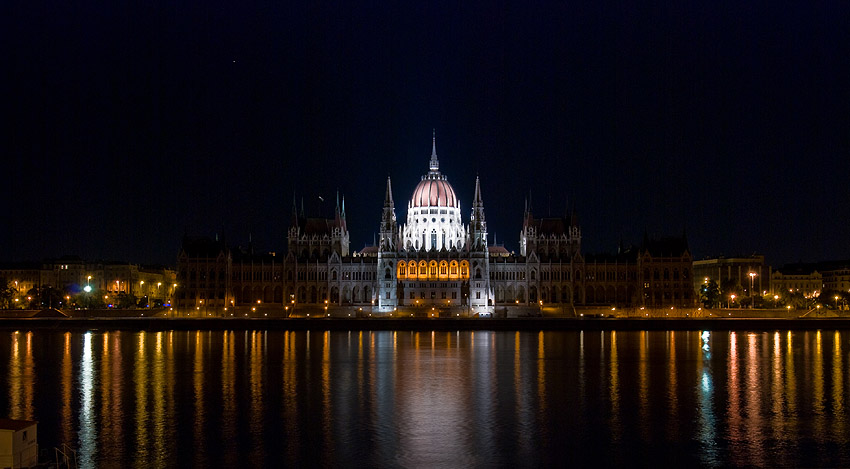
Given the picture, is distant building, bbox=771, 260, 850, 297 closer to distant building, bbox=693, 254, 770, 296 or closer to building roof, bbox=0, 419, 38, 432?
distant building, bbox=693, 254, 770, 296

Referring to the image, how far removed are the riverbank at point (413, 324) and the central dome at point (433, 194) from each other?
173ft

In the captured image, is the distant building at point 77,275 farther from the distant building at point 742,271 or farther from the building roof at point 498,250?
the distant building at point 742,271

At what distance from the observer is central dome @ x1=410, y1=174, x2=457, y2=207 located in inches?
6275

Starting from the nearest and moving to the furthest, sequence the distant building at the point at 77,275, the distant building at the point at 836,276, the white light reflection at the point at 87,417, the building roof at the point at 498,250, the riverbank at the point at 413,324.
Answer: the white light reflection at the point at 87,417 → the riverbank at the point at 413,324 → the building roof at the point at 498,250 → the distant building at the point at 77,275 → the distant building at the point at 836,276

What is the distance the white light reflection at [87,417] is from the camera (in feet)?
104

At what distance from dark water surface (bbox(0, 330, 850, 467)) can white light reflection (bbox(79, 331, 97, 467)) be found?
124 mm

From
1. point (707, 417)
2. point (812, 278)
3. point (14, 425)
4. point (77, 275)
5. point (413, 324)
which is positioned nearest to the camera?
point (14, 425)

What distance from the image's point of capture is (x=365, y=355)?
6738cm

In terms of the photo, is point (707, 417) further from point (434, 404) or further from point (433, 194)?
point (433, 194)

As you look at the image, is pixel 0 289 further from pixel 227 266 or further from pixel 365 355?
pixel 365 355

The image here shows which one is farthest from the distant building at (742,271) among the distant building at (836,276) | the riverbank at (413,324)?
the riverbank at (413,324)

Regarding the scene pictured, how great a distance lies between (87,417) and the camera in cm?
3906

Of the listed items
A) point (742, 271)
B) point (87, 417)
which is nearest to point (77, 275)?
point (742, 271)

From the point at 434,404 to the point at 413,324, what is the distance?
6416 cm
